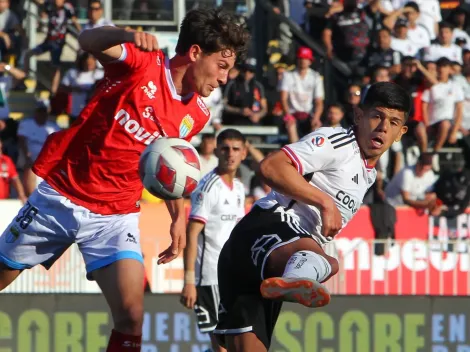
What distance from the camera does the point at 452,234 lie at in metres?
14.3

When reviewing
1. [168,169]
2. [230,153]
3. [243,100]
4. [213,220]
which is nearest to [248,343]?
[168,169]

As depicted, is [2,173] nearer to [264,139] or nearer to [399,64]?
[264,139]

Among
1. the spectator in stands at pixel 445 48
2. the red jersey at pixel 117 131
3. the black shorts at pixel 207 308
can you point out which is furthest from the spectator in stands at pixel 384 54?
the red jersey at pixel 117 131

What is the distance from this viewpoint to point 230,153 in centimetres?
1047

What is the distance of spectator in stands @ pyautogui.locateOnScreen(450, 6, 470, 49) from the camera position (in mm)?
→ 18062

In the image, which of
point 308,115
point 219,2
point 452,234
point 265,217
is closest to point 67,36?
point 219,2

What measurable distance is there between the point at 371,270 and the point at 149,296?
9.08ft

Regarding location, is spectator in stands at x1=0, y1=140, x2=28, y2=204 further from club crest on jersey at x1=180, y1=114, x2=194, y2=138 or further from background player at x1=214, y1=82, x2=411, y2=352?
background player at x1=214, y1=82, x2=411, y2=352

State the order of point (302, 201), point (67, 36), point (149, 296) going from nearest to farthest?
1. point (302, 201)
2. point (149, 296)
3. point (67, 36)

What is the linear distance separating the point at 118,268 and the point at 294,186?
128cm

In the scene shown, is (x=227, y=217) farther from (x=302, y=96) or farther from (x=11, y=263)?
(x=302, y=96)

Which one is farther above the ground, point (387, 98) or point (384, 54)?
point (384, 54)

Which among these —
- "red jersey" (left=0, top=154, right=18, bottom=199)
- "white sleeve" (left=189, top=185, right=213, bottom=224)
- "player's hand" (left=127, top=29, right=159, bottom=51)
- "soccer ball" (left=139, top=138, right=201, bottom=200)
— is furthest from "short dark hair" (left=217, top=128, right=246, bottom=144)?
"player's hand" (left=127, top=29, right=159, bottom=51)

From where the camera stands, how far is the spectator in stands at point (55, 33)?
16.3 m
